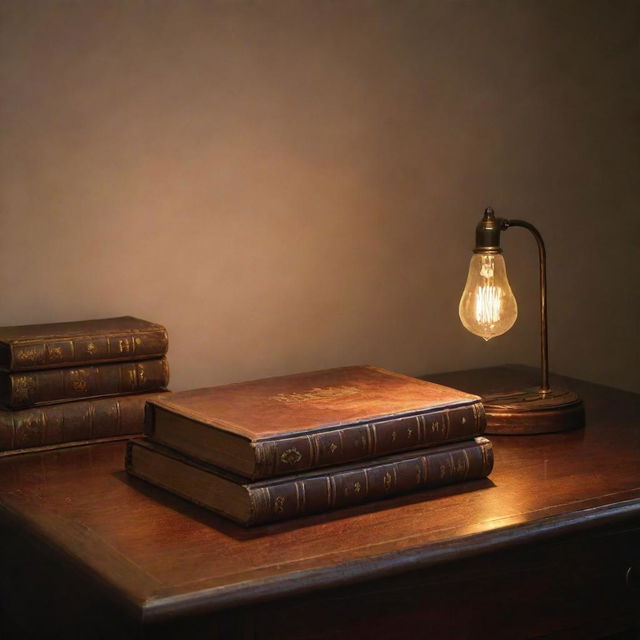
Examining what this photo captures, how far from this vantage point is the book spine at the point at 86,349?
1.37 m

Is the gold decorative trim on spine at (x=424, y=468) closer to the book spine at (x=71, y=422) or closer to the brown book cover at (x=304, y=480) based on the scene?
the brown book cover at (x=304, y=480)

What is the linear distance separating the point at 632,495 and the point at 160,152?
88cm

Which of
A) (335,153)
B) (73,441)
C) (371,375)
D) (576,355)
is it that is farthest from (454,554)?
(576,355)

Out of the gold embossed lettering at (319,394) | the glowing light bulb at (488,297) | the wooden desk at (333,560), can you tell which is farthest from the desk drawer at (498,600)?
the glowing light bulb at (488,297)

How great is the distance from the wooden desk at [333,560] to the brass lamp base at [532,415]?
14cm

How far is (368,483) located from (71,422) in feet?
1.46

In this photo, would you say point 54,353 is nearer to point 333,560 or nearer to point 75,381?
point 75,381

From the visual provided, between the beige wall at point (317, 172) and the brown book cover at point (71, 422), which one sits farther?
the beige wall at point (317, 172)

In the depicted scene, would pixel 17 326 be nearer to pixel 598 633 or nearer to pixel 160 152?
pixel 160 152

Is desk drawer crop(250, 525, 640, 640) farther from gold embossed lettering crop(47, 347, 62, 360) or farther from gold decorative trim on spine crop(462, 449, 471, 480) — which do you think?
gold embossed lettering crop(47, 347, 62, 360)

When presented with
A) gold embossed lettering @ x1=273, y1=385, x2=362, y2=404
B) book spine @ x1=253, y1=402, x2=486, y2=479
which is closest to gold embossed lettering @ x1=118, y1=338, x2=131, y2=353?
gold embossed lettering @ x1=273, y1=385, x2=362, y2=404

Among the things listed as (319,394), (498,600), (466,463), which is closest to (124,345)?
(319,394)

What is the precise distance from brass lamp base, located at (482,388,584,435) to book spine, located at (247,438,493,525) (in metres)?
0.21

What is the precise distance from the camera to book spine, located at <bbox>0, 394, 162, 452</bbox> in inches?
54.4
